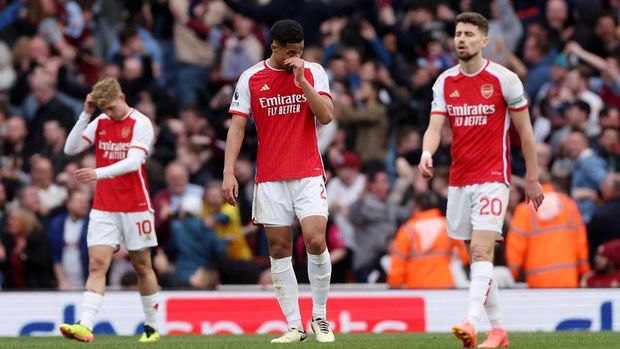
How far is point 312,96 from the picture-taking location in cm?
1148

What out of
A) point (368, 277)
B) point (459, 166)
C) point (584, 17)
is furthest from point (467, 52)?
point (584, 17)

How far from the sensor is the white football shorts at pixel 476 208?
1131cm

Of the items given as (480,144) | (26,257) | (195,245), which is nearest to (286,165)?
(480,144)

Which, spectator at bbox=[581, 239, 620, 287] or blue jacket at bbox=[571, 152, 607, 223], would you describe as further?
blue jacket at bbox=[571, 152, 607, 223]

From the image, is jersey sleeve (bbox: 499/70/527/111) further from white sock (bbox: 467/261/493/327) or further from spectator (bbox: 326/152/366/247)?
spectator (bbox: 326/152/366/247)

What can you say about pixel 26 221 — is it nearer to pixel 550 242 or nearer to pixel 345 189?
pixel 345 189

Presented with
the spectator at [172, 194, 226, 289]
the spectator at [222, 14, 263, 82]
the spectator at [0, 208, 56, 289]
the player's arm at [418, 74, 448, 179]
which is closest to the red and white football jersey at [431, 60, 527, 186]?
the player's arm at [418, 74, 448, 179]

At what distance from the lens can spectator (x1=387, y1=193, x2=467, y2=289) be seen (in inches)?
638

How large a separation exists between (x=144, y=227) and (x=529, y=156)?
12.9 feet

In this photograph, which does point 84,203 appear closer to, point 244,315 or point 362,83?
point 244,315

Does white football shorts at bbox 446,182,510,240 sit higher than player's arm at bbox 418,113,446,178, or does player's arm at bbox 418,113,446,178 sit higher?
player's arm at bbox 418,113,446,178

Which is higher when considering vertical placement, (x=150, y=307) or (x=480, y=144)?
(x=480, y=144)

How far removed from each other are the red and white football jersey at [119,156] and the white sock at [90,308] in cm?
82

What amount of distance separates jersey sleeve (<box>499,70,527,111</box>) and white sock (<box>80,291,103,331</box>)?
4196 mm
